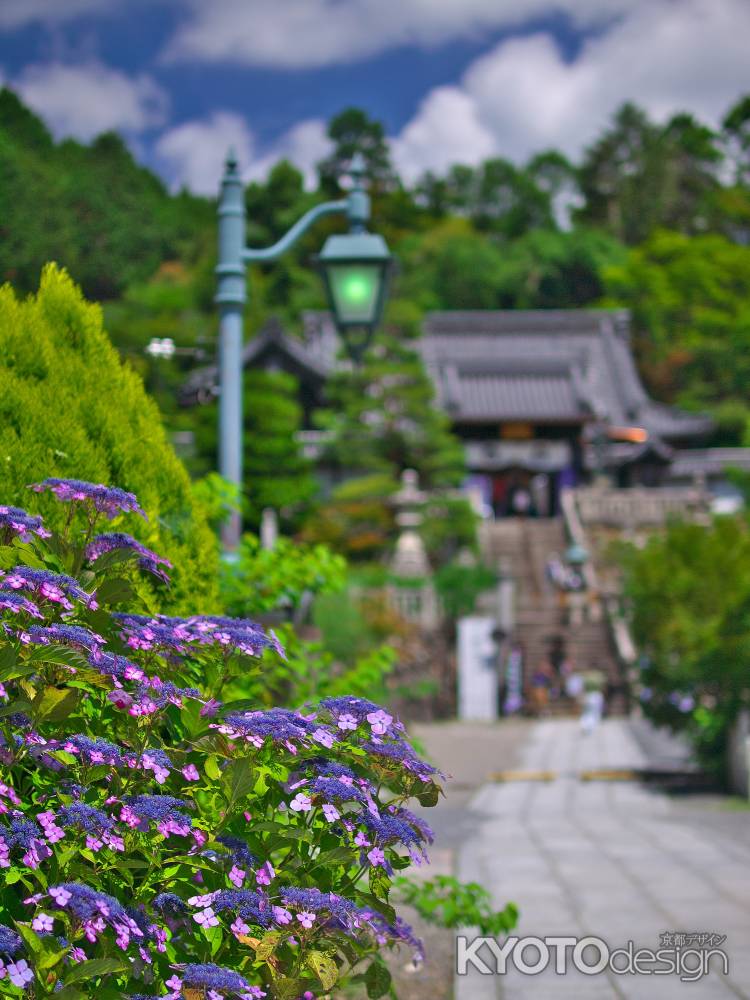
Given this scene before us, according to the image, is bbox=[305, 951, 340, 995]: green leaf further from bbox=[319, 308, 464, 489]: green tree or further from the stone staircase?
bbox=[319, 308, 464, 489]: green tree

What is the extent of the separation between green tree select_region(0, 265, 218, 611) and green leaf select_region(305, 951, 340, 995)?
1320mm

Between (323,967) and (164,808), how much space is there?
0.53 meters

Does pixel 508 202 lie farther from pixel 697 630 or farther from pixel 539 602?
pixel 697 630

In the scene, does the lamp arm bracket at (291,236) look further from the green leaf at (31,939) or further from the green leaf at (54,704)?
the green leaf at (31,939)

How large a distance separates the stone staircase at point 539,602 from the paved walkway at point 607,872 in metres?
12.4

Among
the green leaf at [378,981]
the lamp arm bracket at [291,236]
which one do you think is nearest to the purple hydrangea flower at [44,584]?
the green leaf at [378,981]

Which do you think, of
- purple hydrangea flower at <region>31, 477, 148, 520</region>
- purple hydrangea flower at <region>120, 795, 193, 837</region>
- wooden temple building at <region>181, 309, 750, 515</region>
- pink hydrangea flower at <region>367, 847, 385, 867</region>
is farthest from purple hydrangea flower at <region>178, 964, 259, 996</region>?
wooden temple building at <region>181, 309, 750, 515</region>

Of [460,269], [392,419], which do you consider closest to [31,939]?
[392,419]

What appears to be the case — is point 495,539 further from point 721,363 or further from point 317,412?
point 721,363

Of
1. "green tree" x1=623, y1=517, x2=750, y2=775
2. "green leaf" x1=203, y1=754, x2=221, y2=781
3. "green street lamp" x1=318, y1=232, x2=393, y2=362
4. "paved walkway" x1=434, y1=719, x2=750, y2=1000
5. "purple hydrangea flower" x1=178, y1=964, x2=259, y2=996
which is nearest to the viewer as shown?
"purple hydrangea flower" x1=178, y1=964, x2=259, y2=996

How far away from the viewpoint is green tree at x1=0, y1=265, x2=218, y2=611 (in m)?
3.47

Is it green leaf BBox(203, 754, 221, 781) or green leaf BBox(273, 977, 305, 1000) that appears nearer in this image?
green leaf BBox(273, 977, 305, 1000)

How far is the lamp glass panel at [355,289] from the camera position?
22.2 feet

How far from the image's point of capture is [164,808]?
249 centimetres
